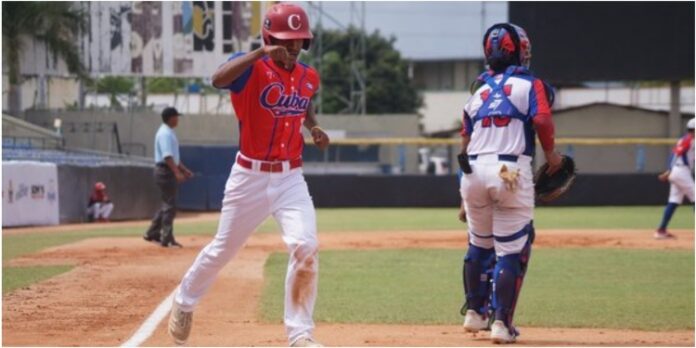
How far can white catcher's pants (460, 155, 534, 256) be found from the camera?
8.07 m

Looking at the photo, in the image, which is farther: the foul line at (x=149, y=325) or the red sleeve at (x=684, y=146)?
the red sleeve at (x=684, y=146)

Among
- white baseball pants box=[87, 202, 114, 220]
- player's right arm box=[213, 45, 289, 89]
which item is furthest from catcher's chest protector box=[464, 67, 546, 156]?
white baseball pants box=[87, 202, 114, 220]

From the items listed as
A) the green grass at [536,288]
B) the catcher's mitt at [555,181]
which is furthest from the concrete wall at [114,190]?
the catcher's mitt at [555,181]

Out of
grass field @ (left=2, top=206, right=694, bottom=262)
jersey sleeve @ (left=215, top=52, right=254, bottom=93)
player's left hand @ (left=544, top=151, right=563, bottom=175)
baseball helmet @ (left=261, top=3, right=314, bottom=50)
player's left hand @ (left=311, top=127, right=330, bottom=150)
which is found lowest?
grass field @ (left=2, top=206, right=694, bottom=262)

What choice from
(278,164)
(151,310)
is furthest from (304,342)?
(151,310)

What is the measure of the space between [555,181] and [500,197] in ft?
2.29

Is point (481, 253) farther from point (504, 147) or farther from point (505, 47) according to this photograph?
point (505, 47)

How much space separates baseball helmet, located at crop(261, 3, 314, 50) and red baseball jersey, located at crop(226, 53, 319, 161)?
6.2 inches

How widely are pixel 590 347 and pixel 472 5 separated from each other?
43.3 metres

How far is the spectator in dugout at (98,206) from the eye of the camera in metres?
28.9

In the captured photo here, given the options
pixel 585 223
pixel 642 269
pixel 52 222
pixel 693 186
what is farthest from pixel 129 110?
pixel 642 269

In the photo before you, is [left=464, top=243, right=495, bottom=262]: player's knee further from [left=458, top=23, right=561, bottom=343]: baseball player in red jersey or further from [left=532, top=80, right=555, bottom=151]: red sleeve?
[left=532, top=80, right=555, bottom=151]: red sleeve

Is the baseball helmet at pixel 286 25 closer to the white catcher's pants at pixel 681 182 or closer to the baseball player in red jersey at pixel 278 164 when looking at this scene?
the baseball player in red jersey at pixel 278 164

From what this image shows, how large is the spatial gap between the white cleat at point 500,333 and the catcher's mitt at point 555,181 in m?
1.06
